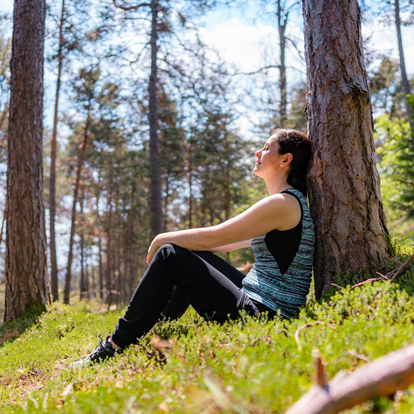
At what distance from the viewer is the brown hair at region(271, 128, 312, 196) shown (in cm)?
345

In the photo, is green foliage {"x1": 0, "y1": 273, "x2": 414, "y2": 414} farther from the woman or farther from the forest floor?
the woman

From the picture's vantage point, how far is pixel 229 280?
10.3 ft

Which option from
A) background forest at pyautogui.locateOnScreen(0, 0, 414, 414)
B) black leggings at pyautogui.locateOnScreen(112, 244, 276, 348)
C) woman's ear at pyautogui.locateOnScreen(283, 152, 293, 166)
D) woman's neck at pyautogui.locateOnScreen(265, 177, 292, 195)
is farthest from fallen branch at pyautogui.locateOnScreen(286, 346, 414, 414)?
woman's ear at pyautogui.locateOnScreen(283, 152, 293, 166)

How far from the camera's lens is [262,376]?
1542 millimetres

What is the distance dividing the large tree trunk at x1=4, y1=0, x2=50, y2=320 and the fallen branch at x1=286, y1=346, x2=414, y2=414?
588cm

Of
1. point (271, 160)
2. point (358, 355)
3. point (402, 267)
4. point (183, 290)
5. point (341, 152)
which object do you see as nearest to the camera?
point (358, 355)

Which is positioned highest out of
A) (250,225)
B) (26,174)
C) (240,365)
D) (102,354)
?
(26,174)

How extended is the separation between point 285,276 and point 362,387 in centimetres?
167

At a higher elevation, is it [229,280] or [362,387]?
[229,280]

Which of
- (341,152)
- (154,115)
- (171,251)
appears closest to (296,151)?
(341,152)

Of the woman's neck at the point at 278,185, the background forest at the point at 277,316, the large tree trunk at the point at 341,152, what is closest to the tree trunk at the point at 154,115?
the background forest at the point at 277,316

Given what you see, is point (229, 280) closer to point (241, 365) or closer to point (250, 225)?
point (250, 225)

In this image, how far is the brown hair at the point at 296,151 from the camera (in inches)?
136

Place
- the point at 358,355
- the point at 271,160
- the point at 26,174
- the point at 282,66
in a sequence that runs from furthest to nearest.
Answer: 1. the point at 282,66
2. the point at 26,174
3. the point at 271,160
4. the point at 358,355
